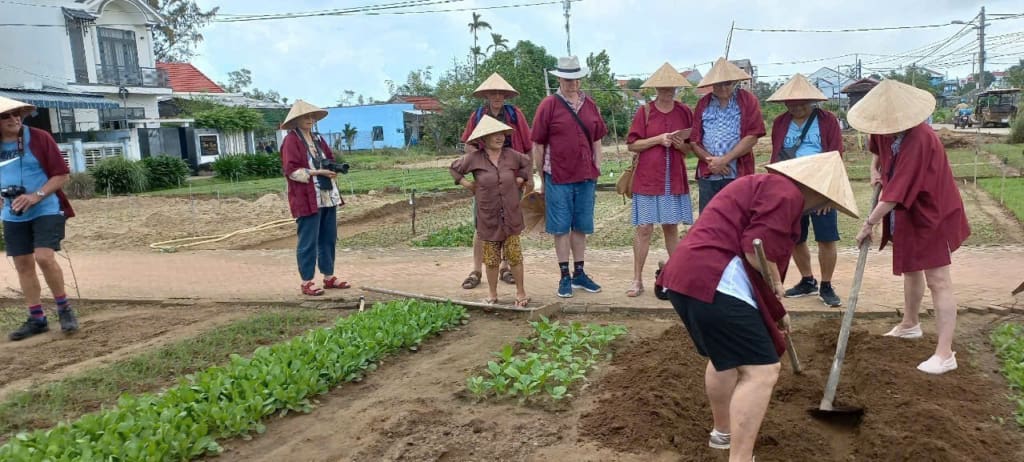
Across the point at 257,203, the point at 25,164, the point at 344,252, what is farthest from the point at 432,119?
the point at 25,164

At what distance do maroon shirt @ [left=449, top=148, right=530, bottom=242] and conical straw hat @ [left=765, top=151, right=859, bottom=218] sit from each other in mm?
2903

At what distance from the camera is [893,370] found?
14.1 ft

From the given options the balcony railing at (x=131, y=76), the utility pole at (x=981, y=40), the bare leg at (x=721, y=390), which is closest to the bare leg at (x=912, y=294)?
the bare leg at (x=721, y=390)

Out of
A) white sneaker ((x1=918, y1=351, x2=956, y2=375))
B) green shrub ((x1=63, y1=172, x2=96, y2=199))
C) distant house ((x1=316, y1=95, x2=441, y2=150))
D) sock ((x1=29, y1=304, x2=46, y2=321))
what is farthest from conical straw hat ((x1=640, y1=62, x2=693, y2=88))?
distant house ((x1=316, y1=95, x2=441, y2=150))

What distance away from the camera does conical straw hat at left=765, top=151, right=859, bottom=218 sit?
3.02 meters

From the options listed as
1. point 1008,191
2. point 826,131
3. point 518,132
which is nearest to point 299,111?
point 518,132

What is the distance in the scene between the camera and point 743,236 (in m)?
3.03

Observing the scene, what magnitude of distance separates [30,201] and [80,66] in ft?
92.3

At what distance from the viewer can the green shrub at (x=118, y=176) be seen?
73.8ft

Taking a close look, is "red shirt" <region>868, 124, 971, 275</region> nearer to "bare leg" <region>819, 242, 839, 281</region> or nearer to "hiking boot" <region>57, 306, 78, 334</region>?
"bare leg" <region>819, 242, 839, 281</region>

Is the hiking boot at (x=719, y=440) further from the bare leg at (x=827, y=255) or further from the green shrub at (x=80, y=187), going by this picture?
the green shrub at (x=80, y=187)

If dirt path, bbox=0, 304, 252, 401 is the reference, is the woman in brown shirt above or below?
above

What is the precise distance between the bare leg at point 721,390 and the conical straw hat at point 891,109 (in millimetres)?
1840

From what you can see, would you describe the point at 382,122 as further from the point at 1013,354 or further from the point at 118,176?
the point at 1013,354
